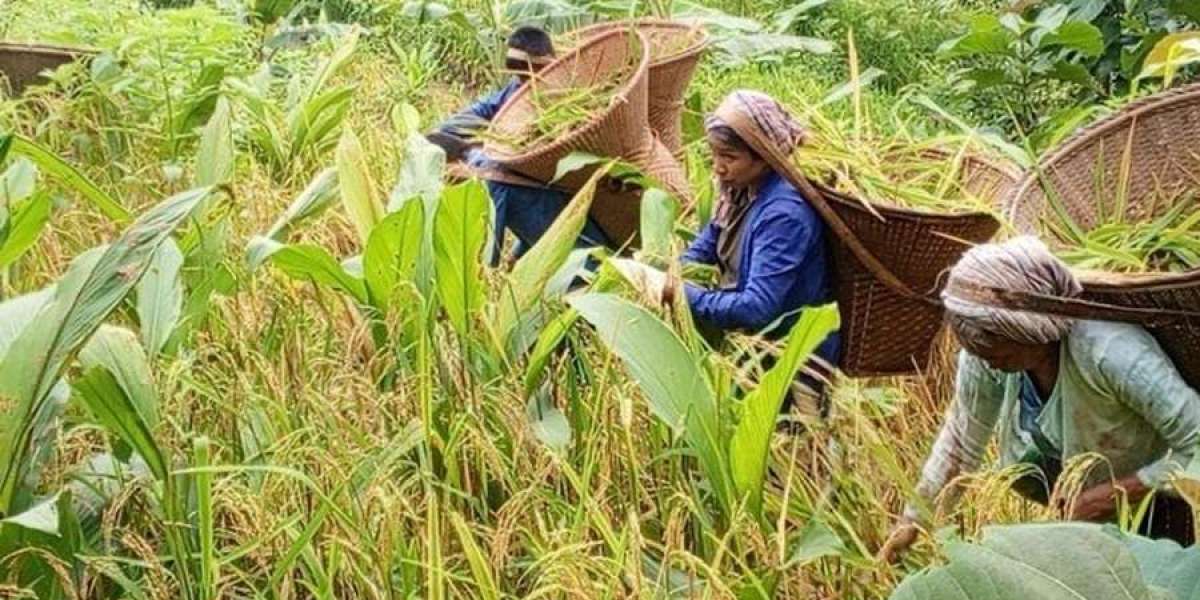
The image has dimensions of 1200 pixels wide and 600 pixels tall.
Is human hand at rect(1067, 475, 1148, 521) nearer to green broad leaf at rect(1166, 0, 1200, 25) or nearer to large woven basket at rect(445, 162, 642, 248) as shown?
large woven basket at rect(445, 162, 642, 248)

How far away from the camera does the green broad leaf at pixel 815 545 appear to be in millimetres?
1935

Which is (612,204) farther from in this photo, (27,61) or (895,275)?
(27,61)

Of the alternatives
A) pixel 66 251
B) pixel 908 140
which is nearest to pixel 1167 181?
pixel 908 140

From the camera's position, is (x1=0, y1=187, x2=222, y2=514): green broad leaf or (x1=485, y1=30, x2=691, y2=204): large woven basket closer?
(x1=0, y1=187, x2=222, y2=514): green broad leaf

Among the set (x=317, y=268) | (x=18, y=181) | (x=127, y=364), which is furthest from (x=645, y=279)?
(x=18, y=181)

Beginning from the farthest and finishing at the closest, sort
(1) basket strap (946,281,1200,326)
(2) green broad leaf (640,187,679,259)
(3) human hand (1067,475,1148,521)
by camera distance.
Answer: (2) green broad leaf (640,187,679,259)
(3) human hand (1067,475,1148,521)
(1) basket strap (946,281,1200,326)

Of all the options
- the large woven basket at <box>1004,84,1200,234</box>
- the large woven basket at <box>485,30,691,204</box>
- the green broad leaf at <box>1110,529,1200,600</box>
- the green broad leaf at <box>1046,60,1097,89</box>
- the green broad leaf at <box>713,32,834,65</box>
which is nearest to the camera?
the green broad leaf at <box>1110,529,1200,600</box>

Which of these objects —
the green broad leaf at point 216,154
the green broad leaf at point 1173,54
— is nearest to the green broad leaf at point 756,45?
the green broad leaf at point 216,154

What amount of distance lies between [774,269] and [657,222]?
40cm

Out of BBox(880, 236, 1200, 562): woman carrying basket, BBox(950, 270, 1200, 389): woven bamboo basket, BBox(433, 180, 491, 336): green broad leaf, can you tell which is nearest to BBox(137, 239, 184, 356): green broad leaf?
BBox(433, 180, 491, 336): green broad leaf

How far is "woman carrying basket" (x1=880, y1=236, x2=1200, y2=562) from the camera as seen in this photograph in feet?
5.81

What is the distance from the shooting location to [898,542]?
198 centimetres

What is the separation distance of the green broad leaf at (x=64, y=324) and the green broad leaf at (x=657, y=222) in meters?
→ 1.00

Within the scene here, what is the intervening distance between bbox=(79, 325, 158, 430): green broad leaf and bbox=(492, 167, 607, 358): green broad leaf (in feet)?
2.04
